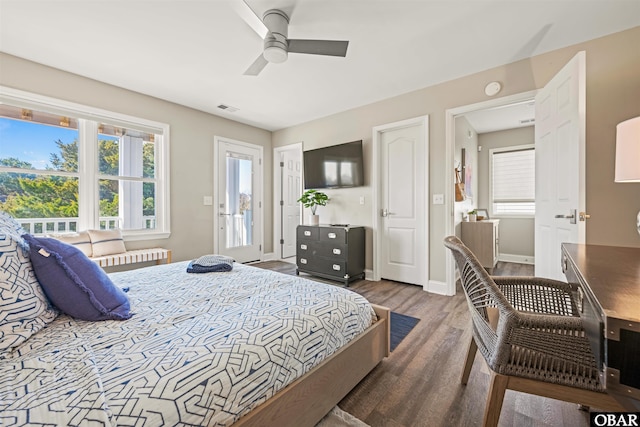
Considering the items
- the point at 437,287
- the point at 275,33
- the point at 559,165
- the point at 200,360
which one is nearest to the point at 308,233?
the point at 437,287

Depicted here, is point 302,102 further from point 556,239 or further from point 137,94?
point 556,239

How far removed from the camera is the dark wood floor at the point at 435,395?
4.30 feet

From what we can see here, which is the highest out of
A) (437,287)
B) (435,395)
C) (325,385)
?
(325,385)

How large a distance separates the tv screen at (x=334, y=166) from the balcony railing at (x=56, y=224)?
2744 mm

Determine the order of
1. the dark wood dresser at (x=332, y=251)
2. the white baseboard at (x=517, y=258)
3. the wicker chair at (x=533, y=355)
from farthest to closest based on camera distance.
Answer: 1. the white baseboard at (x=517, y=258)
2. the dark wood dresser at (x=332, y=251)
3. the wicker chair at (x=533, y=355)

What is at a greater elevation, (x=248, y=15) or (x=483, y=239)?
(x=248, y=15)

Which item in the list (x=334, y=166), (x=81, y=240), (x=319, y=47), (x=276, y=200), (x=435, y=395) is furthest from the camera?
(x=276, y=200)

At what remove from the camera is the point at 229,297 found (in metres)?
1.51

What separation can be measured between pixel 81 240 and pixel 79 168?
2.81 ft

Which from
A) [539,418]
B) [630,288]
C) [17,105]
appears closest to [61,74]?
[17,105]

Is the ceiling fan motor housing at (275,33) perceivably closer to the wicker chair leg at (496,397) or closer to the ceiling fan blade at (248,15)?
the ceiling fan blade at (248,15)

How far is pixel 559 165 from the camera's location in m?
2.13

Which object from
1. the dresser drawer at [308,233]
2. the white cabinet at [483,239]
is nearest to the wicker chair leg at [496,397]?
the dresser drawer at [308,233]

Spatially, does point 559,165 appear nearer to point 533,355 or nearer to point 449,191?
point 449,191
